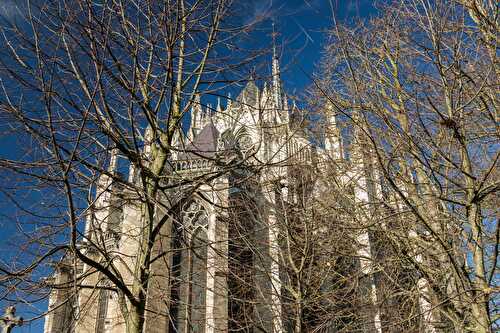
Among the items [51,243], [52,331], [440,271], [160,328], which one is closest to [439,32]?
[440,271]

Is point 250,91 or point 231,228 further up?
point 250,91

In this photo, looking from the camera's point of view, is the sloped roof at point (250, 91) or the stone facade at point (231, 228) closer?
the stone facade at point (231, 228)

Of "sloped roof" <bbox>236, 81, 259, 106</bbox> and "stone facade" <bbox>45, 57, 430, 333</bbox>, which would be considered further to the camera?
"sloped roof" <bbox>236, 81, 259, 106</bbox>

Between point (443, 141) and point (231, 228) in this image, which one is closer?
point (443, 141)

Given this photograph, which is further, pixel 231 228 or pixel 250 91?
pixel 231 228

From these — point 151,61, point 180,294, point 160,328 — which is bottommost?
point 160,328

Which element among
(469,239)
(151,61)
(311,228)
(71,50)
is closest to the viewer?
(71,50)

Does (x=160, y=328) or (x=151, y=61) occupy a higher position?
(x=151, y=61)

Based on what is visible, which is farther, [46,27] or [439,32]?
[439,32]

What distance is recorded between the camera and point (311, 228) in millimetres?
7637

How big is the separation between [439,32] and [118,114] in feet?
10.1

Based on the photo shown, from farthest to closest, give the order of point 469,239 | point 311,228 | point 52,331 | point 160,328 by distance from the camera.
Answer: point 52,331 → point 160,328 → point 311,228 → point 469,239

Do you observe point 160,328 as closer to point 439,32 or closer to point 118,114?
point 118,114

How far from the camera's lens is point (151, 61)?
4449 mm
